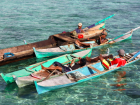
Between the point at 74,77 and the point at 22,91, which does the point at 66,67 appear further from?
the point at 22,91

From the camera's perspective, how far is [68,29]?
30.9 metres

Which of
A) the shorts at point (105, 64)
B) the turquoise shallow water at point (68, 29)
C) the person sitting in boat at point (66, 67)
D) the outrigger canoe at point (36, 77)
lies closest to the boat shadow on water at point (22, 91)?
the turquoise shallow water at point (68, 29)

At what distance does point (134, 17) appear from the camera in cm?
3588

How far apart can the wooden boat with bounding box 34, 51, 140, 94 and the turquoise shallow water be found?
720 millimetres

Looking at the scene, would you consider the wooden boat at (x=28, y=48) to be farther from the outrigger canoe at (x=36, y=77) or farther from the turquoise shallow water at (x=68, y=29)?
the outrigger canoe at (x=36, y=77)

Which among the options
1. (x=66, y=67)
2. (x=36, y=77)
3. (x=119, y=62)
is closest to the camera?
(x=36, y=77)

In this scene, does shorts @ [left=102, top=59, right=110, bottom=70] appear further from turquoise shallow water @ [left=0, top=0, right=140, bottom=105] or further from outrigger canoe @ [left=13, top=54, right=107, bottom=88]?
outrigger canoe @ [left=13, top=54, right=107, bottom=88]

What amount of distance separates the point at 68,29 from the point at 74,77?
1579 centimetres

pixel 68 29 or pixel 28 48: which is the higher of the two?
pixel 68 29

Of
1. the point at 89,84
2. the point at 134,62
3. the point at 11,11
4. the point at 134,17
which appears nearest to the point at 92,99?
the point at 89,84

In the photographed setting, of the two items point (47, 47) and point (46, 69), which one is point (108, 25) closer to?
point (47, 47)

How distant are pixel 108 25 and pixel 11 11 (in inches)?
802

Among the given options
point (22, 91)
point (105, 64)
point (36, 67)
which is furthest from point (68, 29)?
point (22, 91)

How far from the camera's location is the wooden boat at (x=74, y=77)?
14867 millimetres
